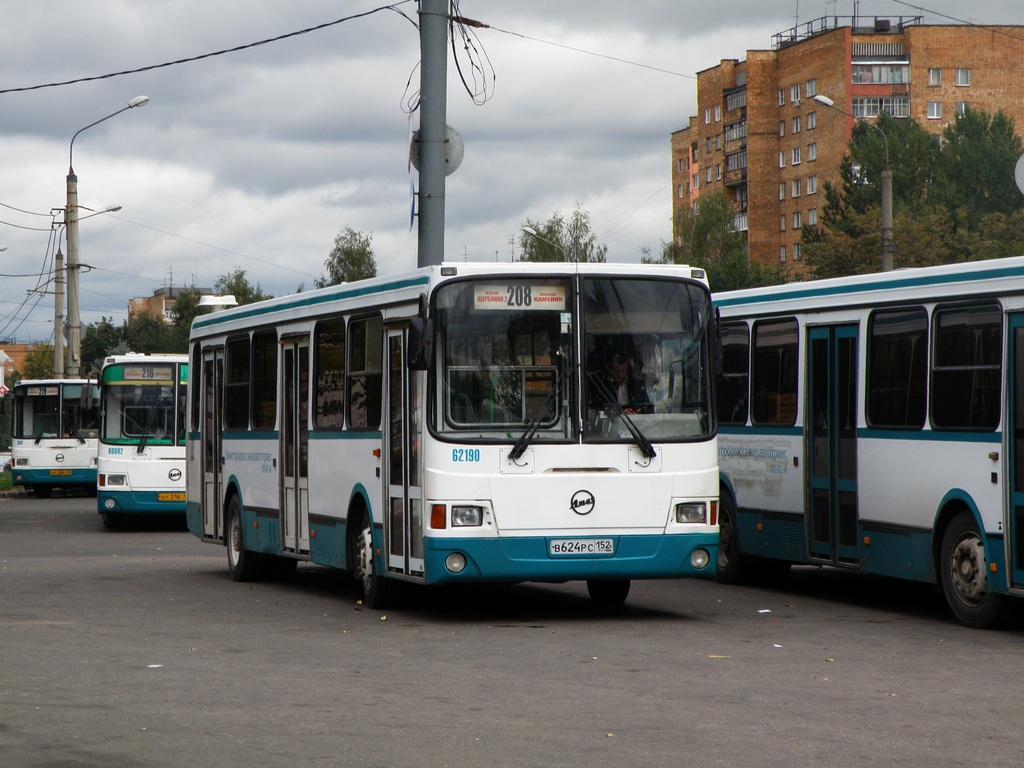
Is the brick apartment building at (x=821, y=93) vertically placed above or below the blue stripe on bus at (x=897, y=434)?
above

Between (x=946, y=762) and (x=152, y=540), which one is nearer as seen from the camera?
(x=946, y=762)

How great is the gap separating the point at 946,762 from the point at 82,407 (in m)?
21.9

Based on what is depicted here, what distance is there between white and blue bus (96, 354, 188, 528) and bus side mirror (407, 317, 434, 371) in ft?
49.3

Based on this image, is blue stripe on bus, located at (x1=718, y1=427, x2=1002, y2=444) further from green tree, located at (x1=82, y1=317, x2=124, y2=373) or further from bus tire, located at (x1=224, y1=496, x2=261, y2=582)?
green tree, located at (x1=82, y1=317, x2=124, y2=373)

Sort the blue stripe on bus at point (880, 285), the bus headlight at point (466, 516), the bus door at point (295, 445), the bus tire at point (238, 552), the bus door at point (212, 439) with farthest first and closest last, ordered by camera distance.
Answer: the bus door at point (212, 439), the bus tire at point (238, 552), the bus door at point (295, 445), the bus headlight at point (466, 516), the blue stripe on bus at point (880, 285)

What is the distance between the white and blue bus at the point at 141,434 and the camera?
1076 inches

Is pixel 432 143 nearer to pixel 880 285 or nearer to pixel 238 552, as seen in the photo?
pixel 238 552

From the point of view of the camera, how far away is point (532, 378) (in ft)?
42.9

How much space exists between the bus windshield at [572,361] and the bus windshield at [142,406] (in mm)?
15087

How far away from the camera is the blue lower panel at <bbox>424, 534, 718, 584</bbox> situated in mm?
12844

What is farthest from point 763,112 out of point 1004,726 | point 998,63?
point 1004,726

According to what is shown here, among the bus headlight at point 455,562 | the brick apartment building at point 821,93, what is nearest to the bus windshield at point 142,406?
the bus headlight at point 455,562

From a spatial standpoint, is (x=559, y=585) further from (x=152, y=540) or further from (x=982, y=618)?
(x=152, y=540)

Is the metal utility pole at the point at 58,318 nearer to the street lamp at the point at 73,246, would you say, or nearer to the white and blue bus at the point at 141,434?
the street lamp at the point at 73,246
